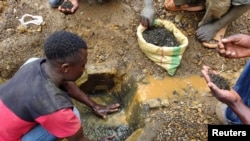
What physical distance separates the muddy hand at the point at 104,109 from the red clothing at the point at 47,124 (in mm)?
801

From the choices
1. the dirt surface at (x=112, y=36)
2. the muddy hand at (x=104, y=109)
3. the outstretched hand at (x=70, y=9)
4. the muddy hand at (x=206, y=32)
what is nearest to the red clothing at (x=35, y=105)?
the muddy hand at (x=104, y=109)

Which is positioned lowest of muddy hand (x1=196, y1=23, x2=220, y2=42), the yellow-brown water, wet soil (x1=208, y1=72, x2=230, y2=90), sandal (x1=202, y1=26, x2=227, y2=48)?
the yellow-brown water

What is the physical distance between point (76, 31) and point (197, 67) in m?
1.04

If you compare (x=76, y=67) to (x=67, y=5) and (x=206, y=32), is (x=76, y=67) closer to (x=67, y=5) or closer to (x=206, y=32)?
(x=67, y=5)

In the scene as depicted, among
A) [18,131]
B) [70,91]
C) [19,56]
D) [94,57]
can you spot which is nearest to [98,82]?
[94,57]

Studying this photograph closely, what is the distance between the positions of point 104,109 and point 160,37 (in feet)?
2.35

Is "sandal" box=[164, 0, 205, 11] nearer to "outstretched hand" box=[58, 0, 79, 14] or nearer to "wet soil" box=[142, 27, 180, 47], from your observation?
"wet soil" box=[142, 27, 180, 47]

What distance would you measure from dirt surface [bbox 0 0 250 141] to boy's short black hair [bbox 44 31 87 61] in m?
1.01

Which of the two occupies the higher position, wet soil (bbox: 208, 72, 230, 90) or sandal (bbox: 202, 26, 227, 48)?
sandal (bbox: 202, 26, 227, 48)

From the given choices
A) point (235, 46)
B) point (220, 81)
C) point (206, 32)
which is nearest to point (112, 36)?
point (206, 32)

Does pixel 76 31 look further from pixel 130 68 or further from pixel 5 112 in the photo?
pixel 5 112

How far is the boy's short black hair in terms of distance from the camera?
2.01m

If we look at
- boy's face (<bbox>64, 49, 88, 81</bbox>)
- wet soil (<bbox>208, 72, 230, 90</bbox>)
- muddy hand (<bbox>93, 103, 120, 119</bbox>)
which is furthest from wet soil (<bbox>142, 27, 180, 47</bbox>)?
boy's face (<bbox>64, 49, 88, 81</bbox>)

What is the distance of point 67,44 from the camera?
201cm
